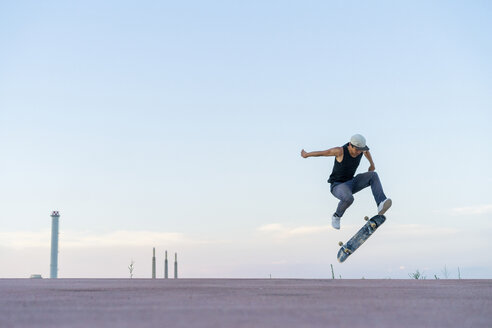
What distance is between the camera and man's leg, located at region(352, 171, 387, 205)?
14.1 meters

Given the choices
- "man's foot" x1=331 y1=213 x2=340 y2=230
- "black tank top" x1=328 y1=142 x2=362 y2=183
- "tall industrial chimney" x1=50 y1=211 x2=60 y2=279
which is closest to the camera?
"black tank top" x1=328 y1=142 x2=362 y2=183

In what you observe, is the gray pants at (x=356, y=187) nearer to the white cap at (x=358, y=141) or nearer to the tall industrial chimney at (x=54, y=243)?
the white cap at (x=358, y=141)

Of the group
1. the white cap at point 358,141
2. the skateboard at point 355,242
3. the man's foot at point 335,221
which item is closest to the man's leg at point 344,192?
the man's foot at point 335,221

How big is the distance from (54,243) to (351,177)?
6903 centimetres

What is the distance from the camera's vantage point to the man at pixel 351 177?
13.6m

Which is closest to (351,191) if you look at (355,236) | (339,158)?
(339,158)

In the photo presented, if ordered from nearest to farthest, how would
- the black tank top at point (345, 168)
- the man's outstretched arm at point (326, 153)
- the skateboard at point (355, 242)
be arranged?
the man's outstretched arm at point (326, 153), the black tank top at point (345, 168), the skateboard at point (355, 242)

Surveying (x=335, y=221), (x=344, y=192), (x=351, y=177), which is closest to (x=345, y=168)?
(x=351, y=177)

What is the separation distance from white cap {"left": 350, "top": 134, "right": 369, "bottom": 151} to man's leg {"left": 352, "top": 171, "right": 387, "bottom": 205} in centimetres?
74

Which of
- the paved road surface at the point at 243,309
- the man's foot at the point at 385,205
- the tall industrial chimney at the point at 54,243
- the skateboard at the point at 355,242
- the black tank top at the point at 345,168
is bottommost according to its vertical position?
the paved road surface at the point at 243,309

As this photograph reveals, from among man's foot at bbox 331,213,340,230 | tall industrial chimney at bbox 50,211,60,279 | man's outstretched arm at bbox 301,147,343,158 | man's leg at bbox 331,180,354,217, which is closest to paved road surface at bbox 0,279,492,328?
man's outstretched arm at bbox 301,147,343,158

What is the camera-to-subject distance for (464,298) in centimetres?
863

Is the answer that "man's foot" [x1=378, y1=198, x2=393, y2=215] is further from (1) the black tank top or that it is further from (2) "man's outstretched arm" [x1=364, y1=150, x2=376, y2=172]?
(1) the black tank top

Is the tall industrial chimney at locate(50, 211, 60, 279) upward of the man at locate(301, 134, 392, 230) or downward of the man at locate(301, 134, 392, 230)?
upward
